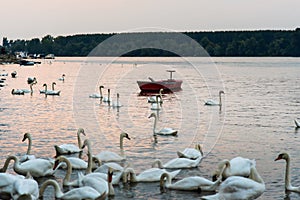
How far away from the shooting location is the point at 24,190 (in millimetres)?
10906

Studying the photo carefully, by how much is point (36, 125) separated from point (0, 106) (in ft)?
27.5

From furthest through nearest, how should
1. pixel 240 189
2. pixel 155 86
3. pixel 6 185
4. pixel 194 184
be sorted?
pixel 155 86 → pixel 194 184 → pixel 6 185 → pixel 240 189

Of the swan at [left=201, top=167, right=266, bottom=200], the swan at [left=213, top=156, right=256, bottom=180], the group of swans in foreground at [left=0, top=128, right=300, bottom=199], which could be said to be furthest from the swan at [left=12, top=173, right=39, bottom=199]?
the swan at [left=213, top=156, right=256, bottom=180]

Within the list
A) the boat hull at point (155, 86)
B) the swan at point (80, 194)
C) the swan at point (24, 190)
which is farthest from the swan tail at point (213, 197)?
the boat hull at point (155, 86)

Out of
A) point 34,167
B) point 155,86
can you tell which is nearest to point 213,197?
point 34,167

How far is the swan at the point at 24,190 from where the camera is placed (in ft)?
35.7

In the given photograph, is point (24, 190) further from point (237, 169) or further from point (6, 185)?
point (237, 169)

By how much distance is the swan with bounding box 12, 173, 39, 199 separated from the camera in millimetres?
10867

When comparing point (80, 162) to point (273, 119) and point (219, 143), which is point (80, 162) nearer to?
point (219, 143)

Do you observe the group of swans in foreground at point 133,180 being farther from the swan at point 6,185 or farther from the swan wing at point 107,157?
the swan wing at point 107,157

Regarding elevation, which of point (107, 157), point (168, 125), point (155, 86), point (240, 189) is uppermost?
point (155, 86)

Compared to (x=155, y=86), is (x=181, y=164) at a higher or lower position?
lower

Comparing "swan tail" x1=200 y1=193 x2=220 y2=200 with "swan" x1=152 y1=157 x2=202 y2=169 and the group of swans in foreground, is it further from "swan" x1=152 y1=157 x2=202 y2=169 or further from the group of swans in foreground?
"swan" x1=152 y1=157 x2=202 y2=169

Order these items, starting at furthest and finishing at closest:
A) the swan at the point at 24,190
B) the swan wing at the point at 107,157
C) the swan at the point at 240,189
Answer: the swan wing at the point at 107,157, the swan at the point at 240,189, the swan at the point at 24,190
